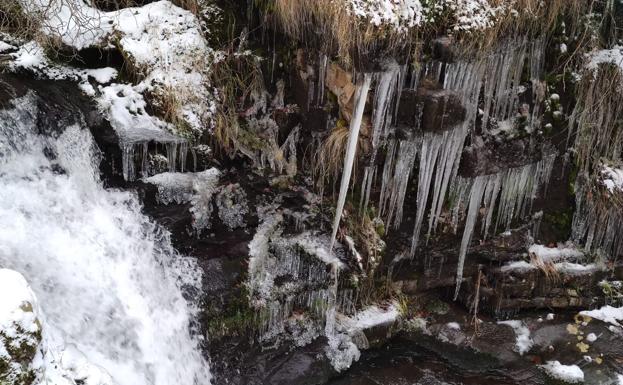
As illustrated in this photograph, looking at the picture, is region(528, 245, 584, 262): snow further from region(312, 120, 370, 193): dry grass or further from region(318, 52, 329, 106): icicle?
region(318, 52, 329, 106): icicle

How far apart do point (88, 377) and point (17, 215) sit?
1.49 m

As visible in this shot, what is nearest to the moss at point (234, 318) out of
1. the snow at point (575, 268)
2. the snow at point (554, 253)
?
the snow at point (554, 253)

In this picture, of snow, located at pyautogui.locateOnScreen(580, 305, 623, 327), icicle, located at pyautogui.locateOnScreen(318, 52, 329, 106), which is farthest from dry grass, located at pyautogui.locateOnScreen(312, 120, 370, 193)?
snow, located at pyautogui.locateOnScreen(580, 305, 623, 327)

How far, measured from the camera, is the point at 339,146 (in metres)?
4.38

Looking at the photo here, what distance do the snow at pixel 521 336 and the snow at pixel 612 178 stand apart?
1500mm

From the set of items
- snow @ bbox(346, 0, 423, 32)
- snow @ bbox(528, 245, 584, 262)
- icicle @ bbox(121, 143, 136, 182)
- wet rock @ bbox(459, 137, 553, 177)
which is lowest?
snow @ bbox(528, 245, 584, 262)

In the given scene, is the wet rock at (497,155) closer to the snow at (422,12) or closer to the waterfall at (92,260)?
the snow at (422,12)

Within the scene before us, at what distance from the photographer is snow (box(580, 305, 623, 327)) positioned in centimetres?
524

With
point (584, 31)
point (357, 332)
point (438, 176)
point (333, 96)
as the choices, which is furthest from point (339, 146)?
point (584, 31)

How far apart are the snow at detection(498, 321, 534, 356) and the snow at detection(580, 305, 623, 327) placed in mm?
695

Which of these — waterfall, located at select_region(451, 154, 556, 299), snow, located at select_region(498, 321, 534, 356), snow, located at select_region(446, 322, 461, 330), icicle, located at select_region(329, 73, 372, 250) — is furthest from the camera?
snow, located at select_region(446, 322, 461, 330)

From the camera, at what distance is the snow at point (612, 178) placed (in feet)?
16.3

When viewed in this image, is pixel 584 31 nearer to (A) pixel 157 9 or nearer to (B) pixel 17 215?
(A) pixel 157 9

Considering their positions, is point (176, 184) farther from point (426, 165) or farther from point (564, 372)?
point (564, 372)
